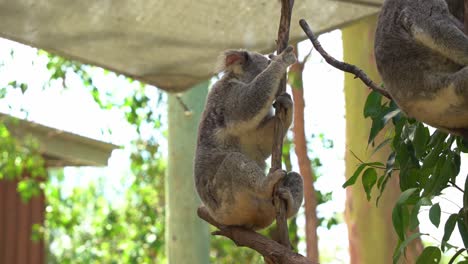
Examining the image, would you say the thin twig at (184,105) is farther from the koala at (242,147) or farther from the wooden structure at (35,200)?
the wooden structure at (35,200)

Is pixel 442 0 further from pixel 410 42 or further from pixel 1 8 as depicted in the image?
pixel 1 8

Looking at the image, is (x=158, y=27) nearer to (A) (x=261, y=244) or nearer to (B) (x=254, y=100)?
(B) (x=254, y=100)

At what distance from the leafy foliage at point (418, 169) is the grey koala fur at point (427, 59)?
16cm

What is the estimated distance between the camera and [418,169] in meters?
3.34

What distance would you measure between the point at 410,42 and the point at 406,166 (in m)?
0.50

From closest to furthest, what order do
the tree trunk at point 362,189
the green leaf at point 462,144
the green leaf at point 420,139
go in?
the green leaf at point 462,144
the green leaf at point 420,139
the tree trunk at point 362,189

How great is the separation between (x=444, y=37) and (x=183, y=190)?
12.0 feet

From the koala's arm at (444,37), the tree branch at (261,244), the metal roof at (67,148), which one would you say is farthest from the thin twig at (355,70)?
the metal roof at (67,148)

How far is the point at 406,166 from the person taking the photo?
10.8ft

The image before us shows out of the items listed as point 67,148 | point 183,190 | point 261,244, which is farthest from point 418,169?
point 67,148

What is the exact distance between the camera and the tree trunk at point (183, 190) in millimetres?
6156

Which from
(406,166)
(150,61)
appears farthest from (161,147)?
(406,166)

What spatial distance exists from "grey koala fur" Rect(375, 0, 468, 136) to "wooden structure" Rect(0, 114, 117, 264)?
6.55 meters

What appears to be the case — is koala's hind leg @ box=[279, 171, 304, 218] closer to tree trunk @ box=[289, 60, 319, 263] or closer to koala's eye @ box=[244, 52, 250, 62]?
koala's eye @ box=[244, 52, 250, 62]
